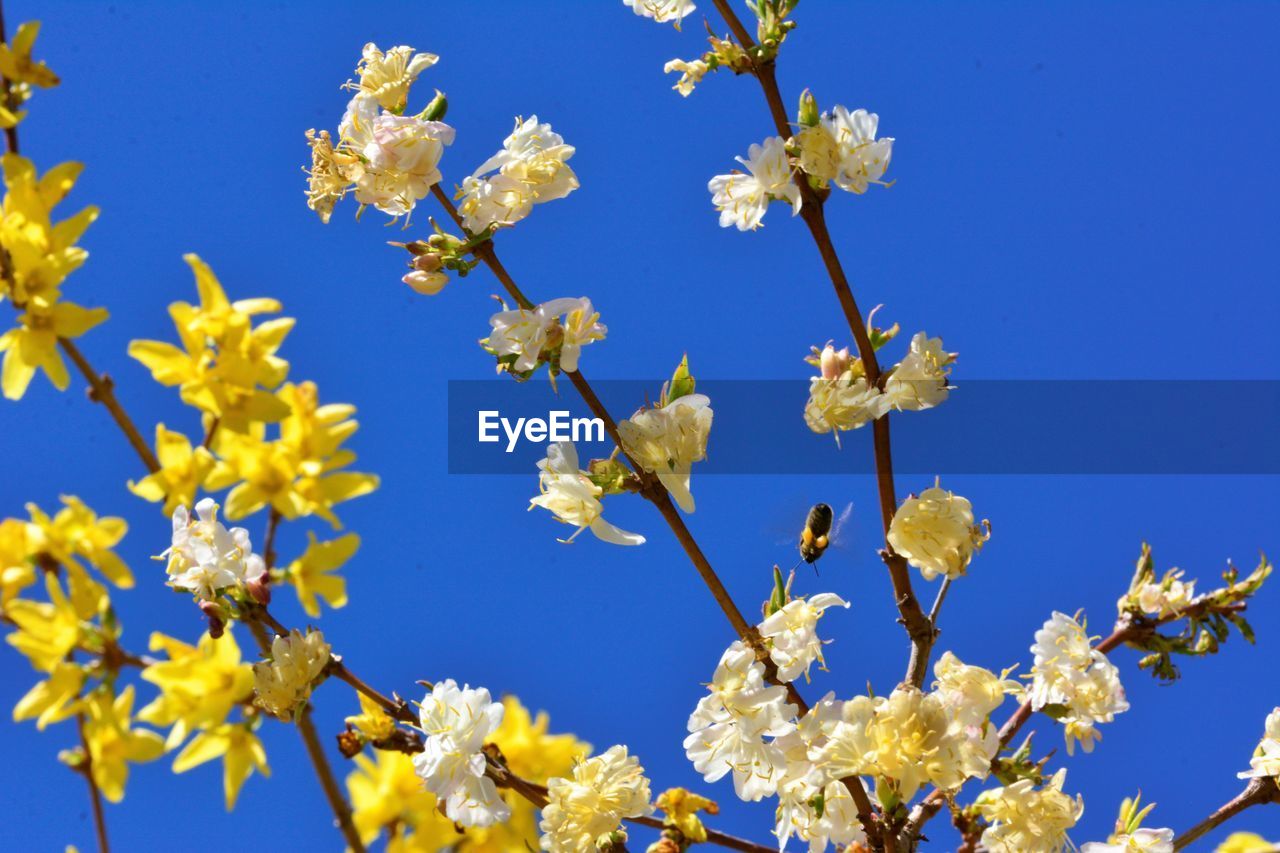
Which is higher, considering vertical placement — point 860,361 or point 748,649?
point 860,361

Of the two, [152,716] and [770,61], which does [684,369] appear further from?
[152,716]

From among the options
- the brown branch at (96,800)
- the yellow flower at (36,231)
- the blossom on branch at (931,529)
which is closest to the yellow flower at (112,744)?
the brown branch at (96,800)

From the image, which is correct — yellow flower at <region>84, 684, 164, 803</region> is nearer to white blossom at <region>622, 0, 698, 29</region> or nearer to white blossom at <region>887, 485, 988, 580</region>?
white blossom at <region>887, 485, 988, 580</region>

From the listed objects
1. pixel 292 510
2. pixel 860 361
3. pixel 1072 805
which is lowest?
pixel 1072 805

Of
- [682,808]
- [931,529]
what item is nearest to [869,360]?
[931,529]

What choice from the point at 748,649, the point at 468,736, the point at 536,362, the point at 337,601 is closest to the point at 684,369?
the point at 536,362

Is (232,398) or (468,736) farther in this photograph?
Result: (468,736)

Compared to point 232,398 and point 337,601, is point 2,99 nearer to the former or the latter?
point 232,398
